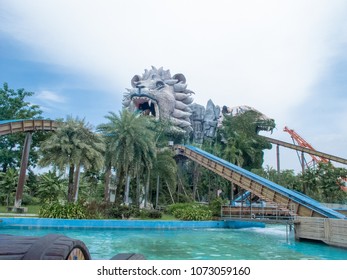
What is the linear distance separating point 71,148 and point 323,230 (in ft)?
46.4

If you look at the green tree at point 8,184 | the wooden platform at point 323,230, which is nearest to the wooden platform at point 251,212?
the wooden platform at point 323,230

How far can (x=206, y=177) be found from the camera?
134ft

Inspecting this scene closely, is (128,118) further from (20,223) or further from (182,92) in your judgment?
(182,92)

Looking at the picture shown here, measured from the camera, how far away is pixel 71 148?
63.0 ft

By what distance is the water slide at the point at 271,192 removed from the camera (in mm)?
17025

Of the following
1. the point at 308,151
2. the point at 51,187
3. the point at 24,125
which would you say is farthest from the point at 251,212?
the point at 308,151

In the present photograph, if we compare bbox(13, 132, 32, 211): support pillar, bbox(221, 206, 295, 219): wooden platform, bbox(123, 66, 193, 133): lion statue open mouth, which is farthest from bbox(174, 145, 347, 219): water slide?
bbox(123, 66, 193, 133): lion statue open mouth

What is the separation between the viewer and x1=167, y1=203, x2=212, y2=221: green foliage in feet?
72.7

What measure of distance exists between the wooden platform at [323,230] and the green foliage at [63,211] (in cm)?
1150

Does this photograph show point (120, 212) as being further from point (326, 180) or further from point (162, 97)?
point (162, 97)

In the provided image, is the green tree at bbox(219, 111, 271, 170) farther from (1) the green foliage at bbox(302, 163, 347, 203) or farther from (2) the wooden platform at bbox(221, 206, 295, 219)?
(2) the wooden platform at bbox(221, 206, 295, 219)

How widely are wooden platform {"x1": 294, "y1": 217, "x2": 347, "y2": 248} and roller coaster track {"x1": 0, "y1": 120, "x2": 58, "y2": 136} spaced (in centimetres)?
1758

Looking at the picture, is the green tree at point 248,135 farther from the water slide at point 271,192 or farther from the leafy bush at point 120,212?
the leafy bush at point 120,212
